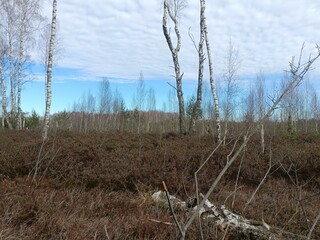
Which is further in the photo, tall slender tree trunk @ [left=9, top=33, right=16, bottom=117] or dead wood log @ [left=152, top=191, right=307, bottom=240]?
tall slender tree trunk @ [left=9, top=33, right=16, bottom=117]

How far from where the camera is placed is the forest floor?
440cm

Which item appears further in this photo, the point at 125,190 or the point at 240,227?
the point at 125,190

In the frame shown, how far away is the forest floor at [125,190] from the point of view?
4402mm

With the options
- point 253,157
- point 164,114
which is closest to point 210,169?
point 253,157

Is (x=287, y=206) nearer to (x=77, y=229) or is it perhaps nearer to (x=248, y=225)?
(x=248, y=225)

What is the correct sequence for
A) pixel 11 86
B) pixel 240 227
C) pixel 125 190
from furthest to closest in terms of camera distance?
pixel 11 86 → pixel 125 190 → pixel 240 227

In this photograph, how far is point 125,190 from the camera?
7133 mm

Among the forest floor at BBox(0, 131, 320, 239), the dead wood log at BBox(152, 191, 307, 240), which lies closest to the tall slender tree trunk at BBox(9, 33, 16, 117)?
the forest floor at BBox(0, 131, 320, 239)

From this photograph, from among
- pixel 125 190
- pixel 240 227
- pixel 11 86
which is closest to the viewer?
pixel 240 227

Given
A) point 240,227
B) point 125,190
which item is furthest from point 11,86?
point 240,227

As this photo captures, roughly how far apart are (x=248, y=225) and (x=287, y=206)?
1.67m

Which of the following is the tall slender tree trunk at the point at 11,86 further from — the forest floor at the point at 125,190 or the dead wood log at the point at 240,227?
the dead wood log at the point at 240,227

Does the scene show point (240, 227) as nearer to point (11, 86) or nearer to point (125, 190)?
point (125, 190)

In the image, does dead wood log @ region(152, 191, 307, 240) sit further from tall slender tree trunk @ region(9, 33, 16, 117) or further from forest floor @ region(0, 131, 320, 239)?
tall slender tree trunk @ region(9, 33, 16, 117)
